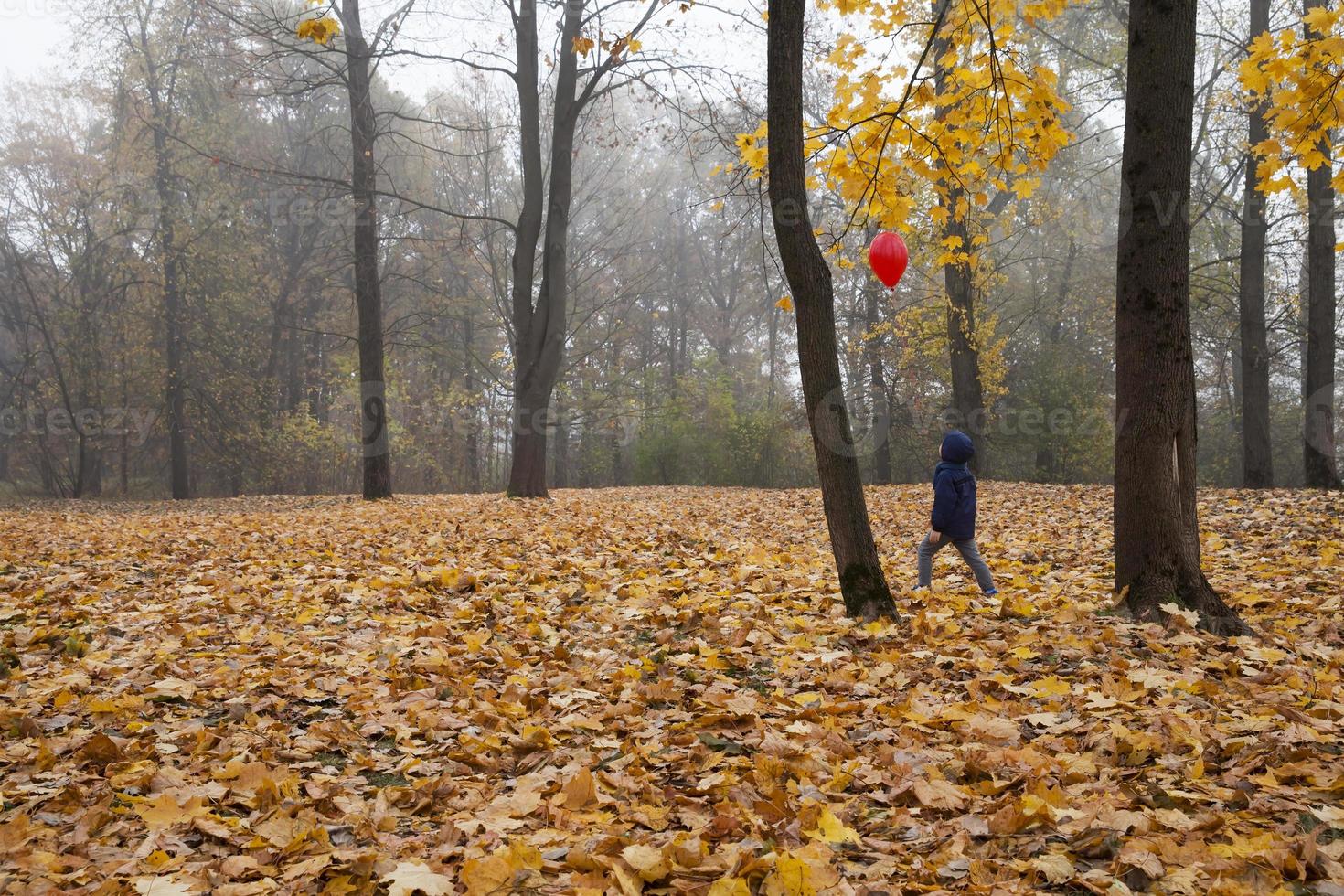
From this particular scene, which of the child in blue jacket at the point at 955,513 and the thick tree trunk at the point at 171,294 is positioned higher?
the thick tree trunk at the point at 171,294

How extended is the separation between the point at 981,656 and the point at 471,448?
73.7 ft

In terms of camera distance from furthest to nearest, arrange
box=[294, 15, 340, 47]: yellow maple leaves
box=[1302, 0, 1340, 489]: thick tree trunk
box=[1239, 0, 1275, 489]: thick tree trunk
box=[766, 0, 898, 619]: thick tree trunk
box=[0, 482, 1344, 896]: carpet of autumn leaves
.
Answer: box=[1239, 0, 1275, 489]: thick tree trunk → box=[1302, 0, 1340, 489]: thick tree trunk → box=[294, 15, 340, 47]: yellow maple leaves → box=[766, 0, 898, 619]: thick tree trunk → box=[0, 482, 1344, 896]: carpet of autumn leaves

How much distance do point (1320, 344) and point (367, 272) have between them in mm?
14201

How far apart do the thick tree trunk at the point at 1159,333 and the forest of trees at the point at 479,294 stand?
7.70 m

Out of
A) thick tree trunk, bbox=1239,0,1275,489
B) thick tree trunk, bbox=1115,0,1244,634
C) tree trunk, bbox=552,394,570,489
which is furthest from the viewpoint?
tree trunk, bbox=552,394,570,489

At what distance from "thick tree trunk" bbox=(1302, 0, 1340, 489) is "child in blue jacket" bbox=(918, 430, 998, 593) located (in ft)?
27.9

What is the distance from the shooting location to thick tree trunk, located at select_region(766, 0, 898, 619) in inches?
192

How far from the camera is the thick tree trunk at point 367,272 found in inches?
548

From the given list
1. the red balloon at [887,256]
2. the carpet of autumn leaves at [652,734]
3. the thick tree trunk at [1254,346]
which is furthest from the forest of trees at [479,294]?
the carpet of autumn leaves at [652,734]

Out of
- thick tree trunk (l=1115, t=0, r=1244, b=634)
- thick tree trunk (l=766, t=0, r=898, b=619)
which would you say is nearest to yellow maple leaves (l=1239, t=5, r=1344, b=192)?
thick tree trunk (l=1115, t=0, r=1244, b=634)

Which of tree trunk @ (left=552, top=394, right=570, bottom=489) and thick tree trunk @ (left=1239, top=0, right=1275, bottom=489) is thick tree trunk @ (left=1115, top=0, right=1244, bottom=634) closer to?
thick tree trunk @ (left=1239, top=0, right=1275, bottom=489)

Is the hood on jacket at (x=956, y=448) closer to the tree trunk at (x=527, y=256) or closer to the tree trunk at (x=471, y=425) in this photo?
the tree trunk at (x=527, y=256)

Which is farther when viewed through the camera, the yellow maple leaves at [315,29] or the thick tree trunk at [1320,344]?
the thick tree trunk at [1320,344]

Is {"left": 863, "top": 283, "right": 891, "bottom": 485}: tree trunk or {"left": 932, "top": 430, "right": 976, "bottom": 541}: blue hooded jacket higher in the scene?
{"left": 863, "top": 283, "right": 891, "bottom": 485}: tree trunk
